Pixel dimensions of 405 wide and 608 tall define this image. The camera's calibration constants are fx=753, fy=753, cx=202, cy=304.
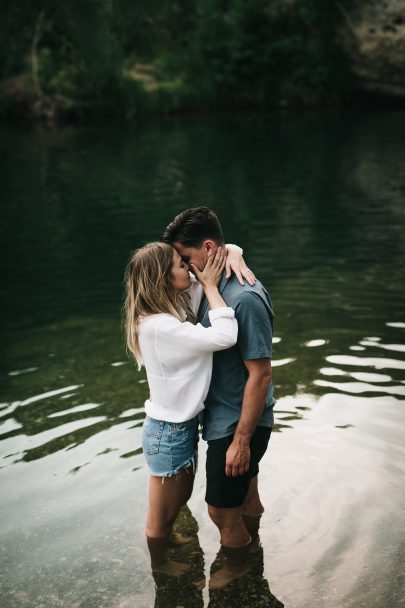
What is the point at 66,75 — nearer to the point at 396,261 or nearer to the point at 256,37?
the point at 256,37

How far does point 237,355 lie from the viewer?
12.1 feet

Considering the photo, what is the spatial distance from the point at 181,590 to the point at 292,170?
15.5 metres

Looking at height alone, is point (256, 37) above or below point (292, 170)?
above

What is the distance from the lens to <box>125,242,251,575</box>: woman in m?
3.56

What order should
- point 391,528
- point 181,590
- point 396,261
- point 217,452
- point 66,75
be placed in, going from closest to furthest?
point 217,452
point 181,590
point 391,528
point 396,261
point 66,75

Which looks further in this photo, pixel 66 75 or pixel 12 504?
pixel 66 75

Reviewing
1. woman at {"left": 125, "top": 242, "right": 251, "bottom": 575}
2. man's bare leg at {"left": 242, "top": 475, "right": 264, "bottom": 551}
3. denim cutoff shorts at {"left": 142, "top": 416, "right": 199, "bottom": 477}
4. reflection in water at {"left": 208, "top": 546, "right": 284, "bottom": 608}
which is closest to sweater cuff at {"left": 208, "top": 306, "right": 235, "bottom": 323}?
woman at {"left": 125, "top": 242, "right": 251, "bottom": 575}

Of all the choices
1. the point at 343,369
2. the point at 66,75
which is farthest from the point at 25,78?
the point at 343,369

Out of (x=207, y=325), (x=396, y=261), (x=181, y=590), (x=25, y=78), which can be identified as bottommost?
(x=181, y=590)

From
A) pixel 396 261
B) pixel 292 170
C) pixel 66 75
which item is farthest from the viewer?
pixel 66 75

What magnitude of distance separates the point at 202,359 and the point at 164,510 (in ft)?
2.92

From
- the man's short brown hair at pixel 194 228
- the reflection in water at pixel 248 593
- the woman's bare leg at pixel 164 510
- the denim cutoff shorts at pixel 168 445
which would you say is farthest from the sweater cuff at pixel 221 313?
the reflection in water at pixel 248 593

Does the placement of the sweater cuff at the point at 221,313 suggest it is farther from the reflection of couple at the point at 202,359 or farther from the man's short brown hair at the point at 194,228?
the man's short brown hair at the point at 194,228

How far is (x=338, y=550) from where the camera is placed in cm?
418
